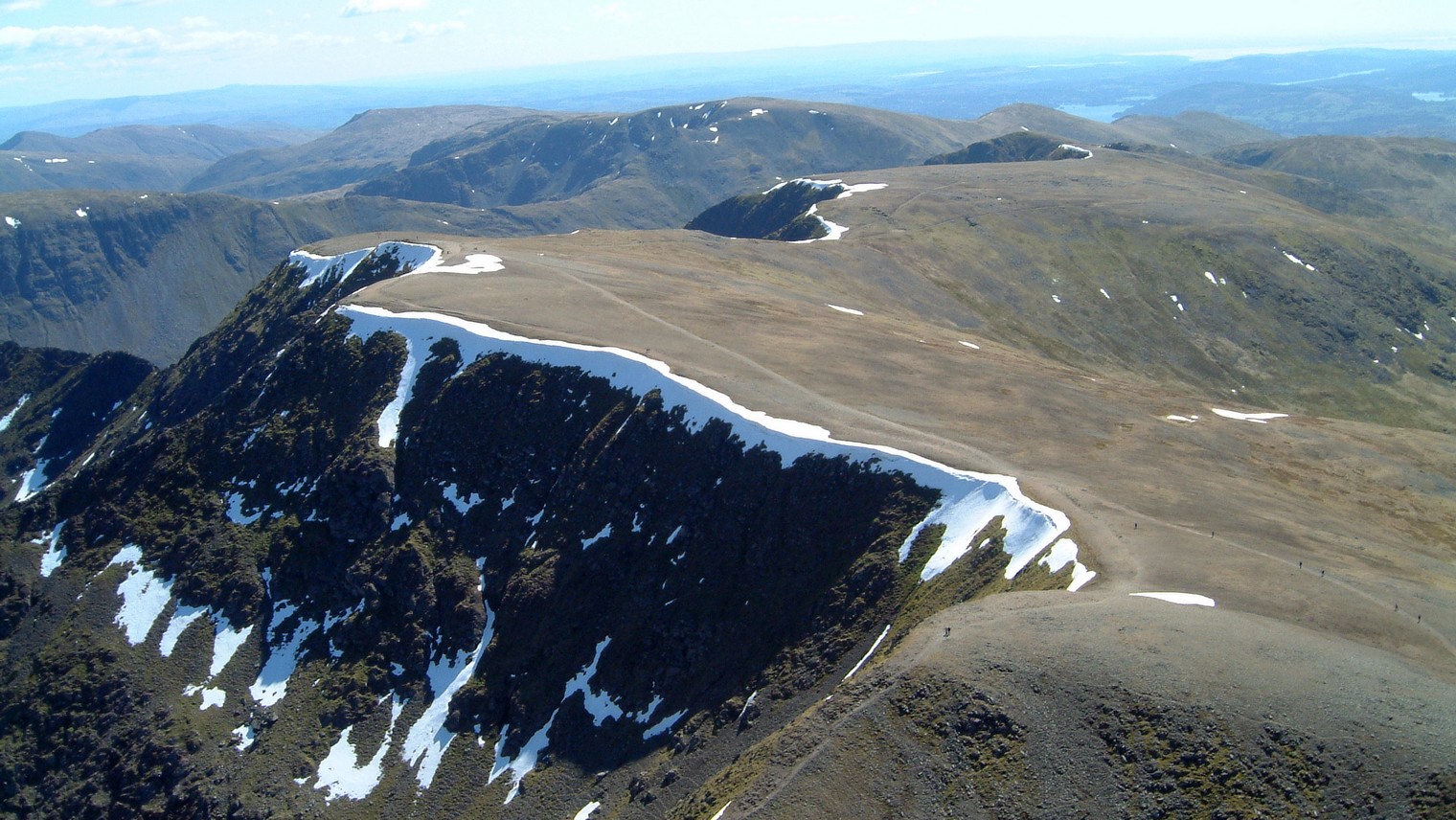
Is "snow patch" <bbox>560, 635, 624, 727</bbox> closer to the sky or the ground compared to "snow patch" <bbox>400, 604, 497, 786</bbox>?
closer to the sky

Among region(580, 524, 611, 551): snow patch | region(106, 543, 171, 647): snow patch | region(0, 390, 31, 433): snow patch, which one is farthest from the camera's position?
region(0, 390, 31, 433): snow patch

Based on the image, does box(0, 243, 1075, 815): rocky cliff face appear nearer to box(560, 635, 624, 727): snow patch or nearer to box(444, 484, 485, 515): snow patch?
box(560, 635, 624, 727): snow patch

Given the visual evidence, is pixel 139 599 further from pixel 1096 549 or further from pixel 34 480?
pixel 34 480

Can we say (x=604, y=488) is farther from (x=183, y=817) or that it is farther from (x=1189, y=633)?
(x=1189, y=633)

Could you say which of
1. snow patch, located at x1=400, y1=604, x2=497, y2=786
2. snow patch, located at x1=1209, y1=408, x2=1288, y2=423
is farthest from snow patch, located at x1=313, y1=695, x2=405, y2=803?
snow patch, located at x1=1209, y1=408, x2=1288, y2=423

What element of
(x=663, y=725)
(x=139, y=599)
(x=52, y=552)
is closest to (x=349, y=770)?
(x=663, y=725)

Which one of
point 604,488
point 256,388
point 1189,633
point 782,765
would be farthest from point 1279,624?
point 256,388

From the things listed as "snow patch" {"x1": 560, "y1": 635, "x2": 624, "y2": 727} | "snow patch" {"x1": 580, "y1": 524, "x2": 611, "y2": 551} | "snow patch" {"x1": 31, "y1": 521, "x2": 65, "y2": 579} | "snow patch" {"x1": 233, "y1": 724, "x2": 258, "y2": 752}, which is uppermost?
"snow patch" {"x1": 580, "y1": 524, "x2": 611, "y2": 551}

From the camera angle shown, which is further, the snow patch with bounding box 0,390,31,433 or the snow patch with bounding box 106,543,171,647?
the snow patch with bounding box 0,390,31,433
